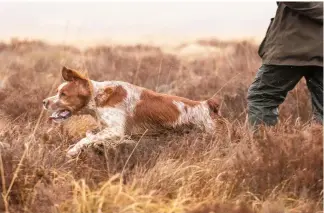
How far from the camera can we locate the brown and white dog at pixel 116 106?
509 cm

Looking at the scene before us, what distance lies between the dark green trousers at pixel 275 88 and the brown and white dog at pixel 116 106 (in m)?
0.75

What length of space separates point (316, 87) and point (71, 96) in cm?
213

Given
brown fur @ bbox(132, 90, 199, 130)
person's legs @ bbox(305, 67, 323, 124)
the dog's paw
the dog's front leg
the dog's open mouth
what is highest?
person's legs @ bbox(305, 67, 323, 124)

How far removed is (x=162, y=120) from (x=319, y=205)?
181 centimetres

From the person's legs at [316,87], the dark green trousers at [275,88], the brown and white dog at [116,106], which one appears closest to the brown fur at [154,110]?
the brown and white dog at [116,106]

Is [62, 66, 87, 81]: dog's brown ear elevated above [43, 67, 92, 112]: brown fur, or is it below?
above

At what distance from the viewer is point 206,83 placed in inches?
413

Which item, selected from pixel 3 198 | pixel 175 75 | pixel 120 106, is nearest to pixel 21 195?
pixel 3 198

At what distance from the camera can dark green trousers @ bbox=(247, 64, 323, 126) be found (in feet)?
17.6

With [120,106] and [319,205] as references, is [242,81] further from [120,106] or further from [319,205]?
[319,205]

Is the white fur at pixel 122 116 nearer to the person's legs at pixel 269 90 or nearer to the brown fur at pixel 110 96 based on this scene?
the brown fur at pixel 110 96

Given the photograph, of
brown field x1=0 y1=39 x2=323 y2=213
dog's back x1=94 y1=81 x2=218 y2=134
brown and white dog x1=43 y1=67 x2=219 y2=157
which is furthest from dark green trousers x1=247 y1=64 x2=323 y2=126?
brown and white dog x1=43 y1=67 x2=219 y2=157

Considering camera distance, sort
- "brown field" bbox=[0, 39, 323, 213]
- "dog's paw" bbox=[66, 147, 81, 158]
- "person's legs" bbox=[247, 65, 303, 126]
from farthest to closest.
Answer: "person's legs" bbox=[247, 65, 303, 126] < "dog's paw" bbox=[66, 147, 81, 158] < "brown field" bbox=[0, 39, 323, 213]

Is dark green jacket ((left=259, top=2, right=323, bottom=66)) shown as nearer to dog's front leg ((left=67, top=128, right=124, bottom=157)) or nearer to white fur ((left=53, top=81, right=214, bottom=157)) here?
white fur ((left=53, top=81, right=214, bottom=157))
